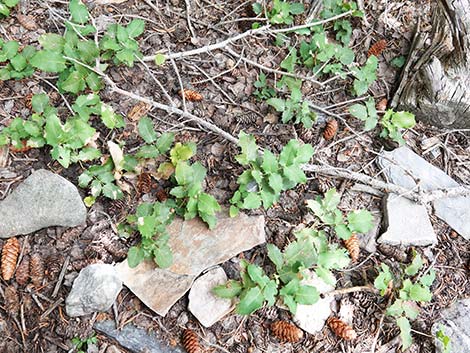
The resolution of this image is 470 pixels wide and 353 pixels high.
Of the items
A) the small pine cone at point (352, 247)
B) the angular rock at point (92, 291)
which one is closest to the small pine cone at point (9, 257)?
the angular rock at point (92, 291)

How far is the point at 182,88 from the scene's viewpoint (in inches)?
105

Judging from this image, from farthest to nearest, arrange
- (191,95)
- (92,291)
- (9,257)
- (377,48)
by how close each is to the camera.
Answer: (377,48) < (191,95) < (9,257) < (92,291)

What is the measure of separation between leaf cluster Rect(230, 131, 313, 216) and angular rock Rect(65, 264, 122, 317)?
681 mm

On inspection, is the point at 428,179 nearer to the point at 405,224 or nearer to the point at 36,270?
the point at 405,224

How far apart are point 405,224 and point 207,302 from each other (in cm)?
117

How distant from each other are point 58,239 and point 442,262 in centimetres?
203

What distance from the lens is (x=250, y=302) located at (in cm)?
212

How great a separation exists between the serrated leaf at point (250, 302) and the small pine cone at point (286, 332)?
0.19 m

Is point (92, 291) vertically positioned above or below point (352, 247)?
below

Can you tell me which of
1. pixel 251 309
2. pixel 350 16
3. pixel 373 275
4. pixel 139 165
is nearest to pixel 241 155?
pixel 139 165

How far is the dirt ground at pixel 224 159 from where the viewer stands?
220cm

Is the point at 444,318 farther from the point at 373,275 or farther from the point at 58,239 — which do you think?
the point at 58,239

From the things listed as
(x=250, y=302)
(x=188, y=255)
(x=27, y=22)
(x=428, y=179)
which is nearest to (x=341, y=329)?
(x=250, y=302)

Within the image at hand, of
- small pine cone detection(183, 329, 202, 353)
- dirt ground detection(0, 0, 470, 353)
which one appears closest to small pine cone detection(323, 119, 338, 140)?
dirt ground detection(0, 0, 470, 353)
